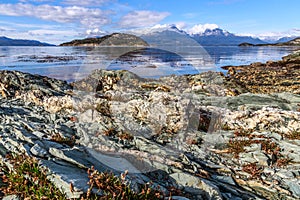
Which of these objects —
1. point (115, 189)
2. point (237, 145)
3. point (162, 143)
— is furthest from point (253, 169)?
point (115, 189)

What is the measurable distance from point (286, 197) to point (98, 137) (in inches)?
266

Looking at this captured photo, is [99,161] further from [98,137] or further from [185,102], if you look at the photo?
[185,102]

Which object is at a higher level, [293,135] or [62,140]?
[62,140]

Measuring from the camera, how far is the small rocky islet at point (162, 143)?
7.35 meters

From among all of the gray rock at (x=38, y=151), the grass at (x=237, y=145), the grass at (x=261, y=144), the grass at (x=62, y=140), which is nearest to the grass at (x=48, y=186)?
the gray rock at (x=38, y=151)

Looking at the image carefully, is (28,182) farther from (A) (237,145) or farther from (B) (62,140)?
(A) (237,145)

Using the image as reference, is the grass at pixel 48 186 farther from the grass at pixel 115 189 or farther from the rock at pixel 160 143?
the rock at pixel 160 143

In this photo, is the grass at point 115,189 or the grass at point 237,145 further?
the grass at point 237,145

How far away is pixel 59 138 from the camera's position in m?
9.20

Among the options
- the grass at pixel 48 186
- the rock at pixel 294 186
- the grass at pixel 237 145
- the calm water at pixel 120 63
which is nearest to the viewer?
the grass at pixel 48 186

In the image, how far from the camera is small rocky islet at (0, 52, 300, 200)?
7.35 meters

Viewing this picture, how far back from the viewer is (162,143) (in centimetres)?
1109

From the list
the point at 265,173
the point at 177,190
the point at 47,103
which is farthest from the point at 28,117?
the point at 265,173

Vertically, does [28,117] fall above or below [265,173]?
above
